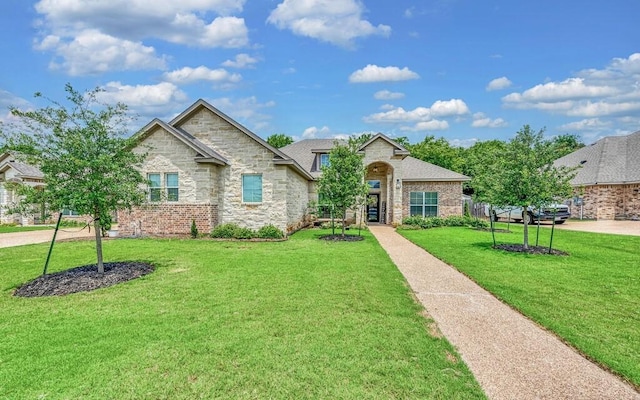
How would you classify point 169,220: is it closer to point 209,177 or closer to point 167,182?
point 167,182

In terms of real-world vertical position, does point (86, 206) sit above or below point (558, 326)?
above

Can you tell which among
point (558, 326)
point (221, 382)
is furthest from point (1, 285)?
point (558, 326)

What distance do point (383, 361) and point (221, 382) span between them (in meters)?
1.91

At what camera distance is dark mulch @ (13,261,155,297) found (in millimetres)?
7247

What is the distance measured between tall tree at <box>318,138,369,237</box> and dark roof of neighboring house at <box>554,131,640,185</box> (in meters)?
19.1

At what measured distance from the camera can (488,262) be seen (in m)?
10.4

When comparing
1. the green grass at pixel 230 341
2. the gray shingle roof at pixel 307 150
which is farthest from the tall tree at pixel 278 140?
the green grass at pixel 230 341

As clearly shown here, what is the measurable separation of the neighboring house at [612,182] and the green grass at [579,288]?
47.2ft

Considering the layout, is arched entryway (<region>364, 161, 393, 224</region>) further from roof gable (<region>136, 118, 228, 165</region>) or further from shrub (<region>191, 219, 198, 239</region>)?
shrub (<region>191, 219, 198, 239</region>)

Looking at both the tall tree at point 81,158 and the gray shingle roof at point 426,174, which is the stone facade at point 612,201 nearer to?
the gray shingle roof at point 426,174

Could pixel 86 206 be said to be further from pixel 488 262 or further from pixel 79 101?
pixel 488 262

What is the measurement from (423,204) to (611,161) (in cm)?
1680

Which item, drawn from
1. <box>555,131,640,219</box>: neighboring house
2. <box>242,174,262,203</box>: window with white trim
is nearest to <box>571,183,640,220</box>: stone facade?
<box>555,131,640,219</box>: neighboring house

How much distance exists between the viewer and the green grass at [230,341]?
3.61 metres
